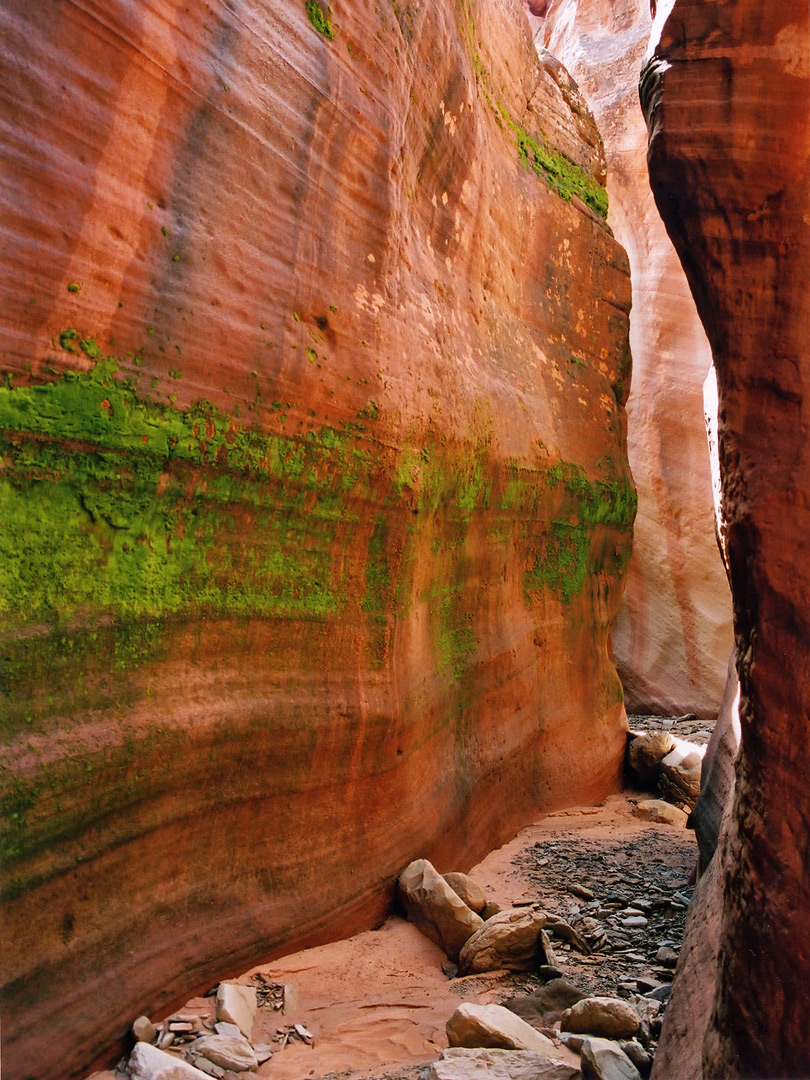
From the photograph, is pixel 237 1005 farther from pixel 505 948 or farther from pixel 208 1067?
pixel 505 948

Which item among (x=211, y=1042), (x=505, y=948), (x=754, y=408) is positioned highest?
(x=754, y=408)

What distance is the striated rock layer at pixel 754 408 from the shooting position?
2.11m

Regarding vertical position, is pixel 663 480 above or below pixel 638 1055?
above

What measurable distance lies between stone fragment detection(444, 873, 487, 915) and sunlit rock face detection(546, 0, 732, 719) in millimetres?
8010

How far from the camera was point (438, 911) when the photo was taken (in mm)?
3902

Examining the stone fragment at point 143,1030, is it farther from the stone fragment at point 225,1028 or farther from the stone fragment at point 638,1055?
the stone fragment at point 638,1055

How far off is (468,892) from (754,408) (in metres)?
2.80

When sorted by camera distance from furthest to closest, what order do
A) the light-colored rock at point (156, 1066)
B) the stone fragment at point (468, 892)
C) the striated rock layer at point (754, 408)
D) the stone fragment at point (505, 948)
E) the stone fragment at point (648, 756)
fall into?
the stone fragment at point (648, 756), the stone fragment at point (468, 892), the stone fragment at point (505, 948), the light-colored rock at point (156, 1066), the striated rock layer at point (754, 408)

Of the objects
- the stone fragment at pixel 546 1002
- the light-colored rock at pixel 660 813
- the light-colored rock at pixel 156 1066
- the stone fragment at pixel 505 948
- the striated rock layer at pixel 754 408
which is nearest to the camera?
the striated rock layer at pixel 754 408

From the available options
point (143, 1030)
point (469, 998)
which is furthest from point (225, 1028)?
point (469, 998)

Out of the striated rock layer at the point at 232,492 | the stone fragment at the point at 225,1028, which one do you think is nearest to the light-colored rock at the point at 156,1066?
the striated rock layer at the point at 232,492

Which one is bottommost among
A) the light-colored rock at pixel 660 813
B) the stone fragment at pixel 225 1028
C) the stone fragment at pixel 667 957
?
the light-colored rock at pixel 660 813

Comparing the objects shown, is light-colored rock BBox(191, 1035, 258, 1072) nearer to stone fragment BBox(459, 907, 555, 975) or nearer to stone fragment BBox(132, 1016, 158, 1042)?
stone fragment BBox(132, 1016, 158, 1042)

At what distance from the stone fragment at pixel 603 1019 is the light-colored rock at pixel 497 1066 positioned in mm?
365
